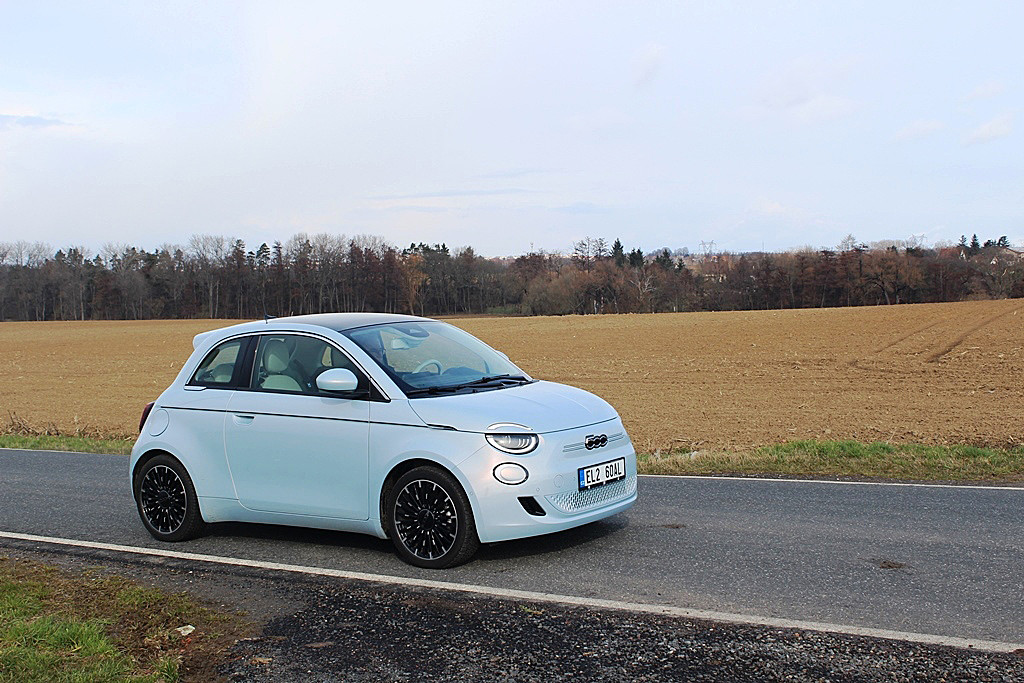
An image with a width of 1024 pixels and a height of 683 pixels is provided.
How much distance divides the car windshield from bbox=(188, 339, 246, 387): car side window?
3.38 ft

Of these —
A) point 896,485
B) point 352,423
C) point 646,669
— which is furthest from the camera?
point 896,485

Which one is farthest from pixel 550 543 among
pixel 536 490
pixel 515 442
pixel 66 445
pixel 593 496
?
pixel 66 445

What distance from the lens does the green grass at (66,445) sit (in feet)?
49.5

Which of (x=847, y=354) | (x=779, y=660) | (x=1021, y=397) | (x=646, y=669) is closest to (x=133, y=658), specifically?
(x=646, y=669)

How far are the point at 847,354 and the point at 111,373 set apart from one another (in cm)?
3199

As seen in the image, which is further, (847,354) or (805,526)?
(847,354)

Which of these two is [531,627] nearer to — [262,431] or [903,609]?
[903,609]

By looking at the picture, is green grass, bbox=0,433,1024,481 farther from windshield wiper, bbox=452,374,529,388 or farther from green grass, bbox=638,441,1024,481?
windshield wiper, bbox=452,374,529,388

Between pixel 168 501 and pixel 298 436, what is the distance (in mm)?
1455

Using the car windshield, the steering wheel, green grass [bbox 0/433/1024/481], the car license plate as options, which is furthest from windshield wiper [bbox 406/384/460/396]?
green grass [bbox 0/433/1024/481]

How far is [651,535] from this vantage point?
725cm

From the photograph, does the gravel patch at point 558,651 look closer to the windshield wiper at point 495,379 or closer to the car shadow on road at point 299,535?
the car shadow on road at point 299,535

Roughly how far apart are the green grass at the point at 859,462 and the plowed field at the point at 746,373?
245 centimetres

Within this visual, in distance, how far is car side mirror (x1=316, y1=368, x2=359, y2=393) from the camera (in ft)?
22.0
